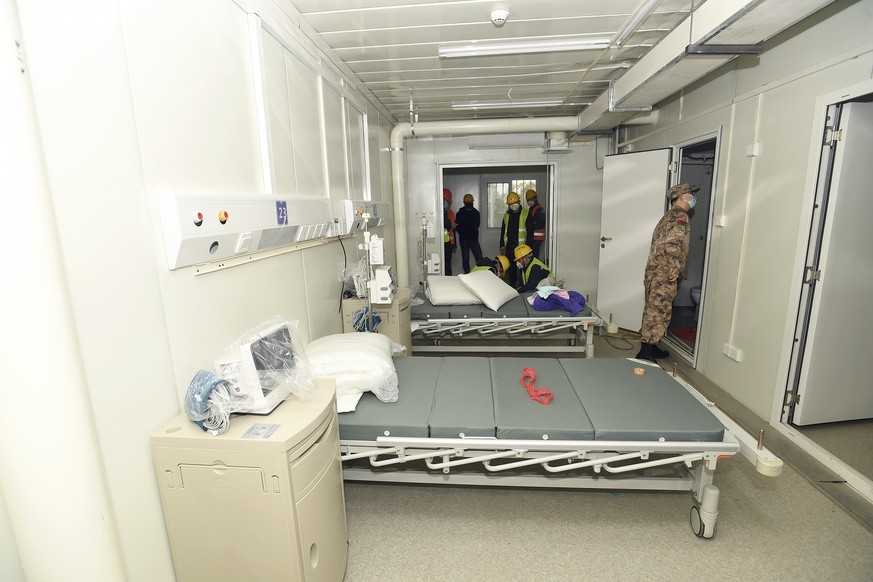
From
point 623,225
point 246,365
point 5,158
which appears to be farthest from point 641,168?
point 5,158

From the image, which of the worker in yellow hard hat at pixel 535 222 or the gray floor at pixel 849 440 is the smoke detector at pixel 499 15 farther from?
the worker in yellow hard hat at pixel 535 222

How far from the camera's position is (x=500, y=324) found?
386cm

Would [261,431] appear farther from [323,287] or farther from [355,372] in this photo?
[323,287]

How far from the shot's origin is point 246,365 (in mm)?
1494

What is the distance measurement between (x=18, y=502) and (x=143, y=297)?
2.03ft

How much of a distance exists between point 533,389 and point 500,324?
5.48ft

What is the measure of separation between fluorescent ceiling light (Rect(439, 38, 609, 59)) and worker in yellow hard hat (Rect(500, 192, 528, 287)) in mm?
3559

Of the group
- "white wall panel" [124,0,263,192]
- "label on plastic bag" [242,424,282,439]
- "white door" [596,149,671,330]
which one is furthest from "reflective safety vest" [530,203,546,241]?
"label on plastic bag" [242,424,282,439]

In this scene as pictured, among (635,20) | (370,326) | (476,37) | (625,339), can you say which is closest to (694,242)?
(625,339)

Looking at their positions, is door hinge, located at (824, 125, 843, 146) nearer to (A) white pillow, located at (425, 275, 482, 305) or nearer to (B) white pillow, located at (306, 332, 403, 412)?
(A) white pillow, located at (425, 275, 482, 305)

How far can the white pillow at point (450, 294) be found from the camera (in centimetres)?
408

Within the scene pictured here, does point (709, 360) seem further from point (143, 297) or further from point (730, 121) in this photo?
point (143, 297)

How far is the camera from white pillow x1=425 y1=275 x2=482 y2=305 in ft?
13.4

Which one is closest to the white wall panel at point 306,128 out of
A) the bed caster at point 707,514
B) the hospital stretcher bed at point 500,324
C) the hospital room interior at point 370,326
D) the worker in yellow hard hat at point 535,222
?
the hospital room interior at point 370,326
